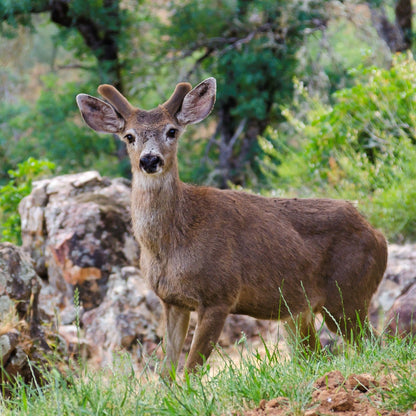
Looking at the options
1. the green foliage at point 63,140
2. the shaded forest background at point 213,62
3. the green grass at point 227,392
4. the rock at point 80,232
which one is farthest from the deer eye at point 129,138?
the green foliage at point 63,140

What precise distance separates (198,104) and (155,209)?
103 cm

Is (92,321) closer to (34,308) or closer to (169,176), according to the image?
(34,308)

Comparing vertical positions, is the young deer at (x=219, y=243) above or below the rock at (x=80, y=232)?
above

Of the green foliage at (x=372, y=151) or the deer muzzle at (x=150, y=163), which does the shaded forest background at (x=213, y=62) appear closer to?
the green foliage at (x=372, y=151)

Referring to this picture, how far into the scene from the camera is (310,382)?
383 cm

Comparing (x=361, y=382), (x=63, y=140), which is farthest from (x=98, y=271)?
(x=63, y=140)

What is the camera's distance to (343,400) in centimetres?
361

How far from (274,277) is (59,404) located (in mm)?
2747

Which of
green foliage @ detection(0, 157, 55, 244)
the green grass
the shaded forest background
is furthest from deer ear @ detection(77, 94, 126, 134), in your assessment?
the shaded forest background

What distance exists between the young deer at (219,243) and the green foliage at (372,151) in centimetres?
280

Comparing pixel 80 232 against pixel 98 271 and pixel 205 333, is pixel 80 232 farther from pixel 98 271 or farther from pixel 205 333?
pixel 205 333

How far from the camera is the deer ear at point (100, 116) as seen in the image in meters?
6.08

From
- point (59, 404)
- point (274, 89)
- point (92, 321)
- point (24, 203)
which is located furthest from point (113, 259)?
point (274, 89)

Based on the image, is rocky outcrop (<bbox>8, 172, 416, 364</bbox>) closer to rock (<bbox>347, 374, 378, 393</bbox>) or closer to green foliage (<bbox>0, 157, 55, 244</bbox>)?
green foliage (<bbox>0, 157, 55, 244</bbox>)
